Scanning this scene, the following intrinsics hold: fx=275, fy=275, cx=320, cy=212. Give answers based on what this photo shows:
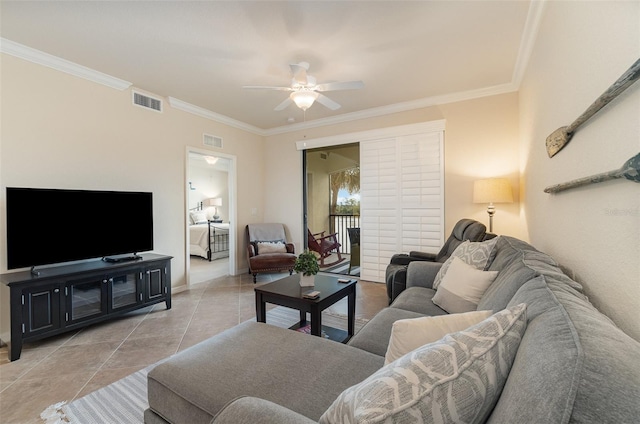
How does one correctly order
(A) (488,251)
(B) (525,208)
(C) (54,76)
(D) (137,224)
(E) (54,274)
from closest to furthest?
1. (A) (488,251)
2. (E) (54,274)
3. (C) (54,76)
4. (B) (525,208)
5. (D) (137,224)

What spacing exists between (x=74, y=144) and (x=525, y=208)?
505 centimetres

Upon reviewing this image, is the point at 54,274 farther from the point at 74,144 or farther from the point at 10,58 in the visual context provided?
the point at 10,58

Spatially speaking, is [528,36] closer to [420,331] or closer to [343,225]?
[420,331]

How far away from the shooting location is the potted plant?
8.16 feet

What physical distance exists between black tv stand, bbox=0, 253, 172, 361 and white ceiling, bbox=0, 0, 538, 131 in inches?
84.9

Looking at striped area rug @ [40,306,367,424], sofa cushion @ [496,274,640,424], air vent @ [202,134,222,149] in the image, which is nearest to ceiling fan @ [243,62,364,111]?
air vent @ [202,134,222,149]

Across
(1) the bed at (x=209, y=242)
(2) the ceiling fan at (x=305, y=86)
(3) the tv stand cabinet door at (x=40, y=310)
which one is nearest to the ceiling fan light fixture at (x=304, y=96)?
(2) the ceiling fan at (x=305, y=86)

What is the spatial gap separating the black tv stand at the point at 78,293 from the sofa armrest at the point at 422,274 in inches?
112

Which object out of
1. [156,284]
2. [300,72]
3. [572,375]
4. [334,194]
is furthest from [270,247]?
[572,375]

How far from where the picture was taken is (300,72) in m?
2.63

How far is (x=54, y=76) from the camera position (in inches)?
113

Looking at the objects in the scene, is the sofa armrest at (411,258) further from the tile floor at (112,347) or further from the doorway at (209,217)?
the doorway at (209,217)

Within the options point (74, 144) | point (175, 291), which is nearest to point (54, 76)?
point (74, 144)

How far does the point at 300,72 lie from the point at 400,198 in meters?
2.43
